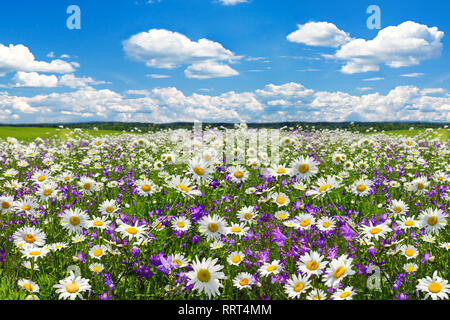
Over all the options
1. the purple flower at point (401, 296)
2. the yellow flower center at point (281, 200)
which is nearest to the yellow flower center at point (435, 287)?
the purple flower at point (401, 296)

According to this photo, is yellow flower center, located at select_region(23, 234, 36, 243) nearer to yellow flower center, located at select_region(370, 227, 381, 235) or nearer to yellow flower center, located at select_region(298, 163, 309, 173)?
yellow flower center, located at select_region(298, 163, 309, 173)

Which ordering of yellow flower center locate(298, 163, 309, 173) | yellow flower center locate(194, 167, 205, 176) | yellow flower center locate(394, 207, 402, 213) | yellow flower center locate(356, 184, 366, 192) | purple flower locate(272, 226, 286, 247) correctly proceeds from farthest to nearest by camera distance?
yellow flower center locate(356, 184, 366, 192) < yellow flower center locate(394, 207, 402, 213) < yellow flower center locate(194, 167, 205, 176) < yellow flower center locate(298, 163, 309, 173) < purple flower locate(272, 226, 286, 247)

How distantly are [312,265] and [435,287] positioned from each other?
931 mm

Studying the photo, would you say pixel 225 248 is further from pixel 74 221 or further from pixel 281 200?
pixel 74 221

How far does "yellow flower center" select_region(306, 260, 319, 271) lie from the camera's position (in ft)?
8.08

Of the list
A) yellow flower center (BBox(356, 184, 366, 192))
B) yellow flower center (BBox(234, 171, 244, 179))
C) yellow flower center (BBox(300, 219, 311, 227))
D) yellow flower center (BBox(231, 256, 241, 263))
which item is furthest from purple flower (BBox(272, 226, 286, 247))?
yellow flower center (BBox(356, 184, 366, 192))

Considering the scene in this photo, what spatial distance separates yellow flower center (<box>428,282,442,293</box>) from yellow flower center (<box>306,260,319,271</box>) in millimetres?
880

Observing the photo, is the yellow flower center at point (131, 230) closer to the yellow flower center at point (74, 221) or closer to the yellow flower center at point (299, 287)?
the yellow flower center at point (74, 221)

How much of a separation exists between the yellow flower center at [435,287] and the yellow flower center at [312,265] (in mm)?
880

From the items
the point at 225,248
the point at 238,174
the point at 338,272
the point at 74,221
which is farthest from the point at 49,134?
the point at 338,272

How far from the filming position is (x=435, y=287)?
7.82 feet

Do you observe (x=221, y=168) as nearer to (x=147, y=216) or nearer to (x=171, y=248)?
(x=147, y=216)

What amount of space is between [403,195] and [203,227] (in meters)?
5.04

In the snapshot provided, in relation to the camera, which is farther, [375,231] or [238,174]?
[238,174]
